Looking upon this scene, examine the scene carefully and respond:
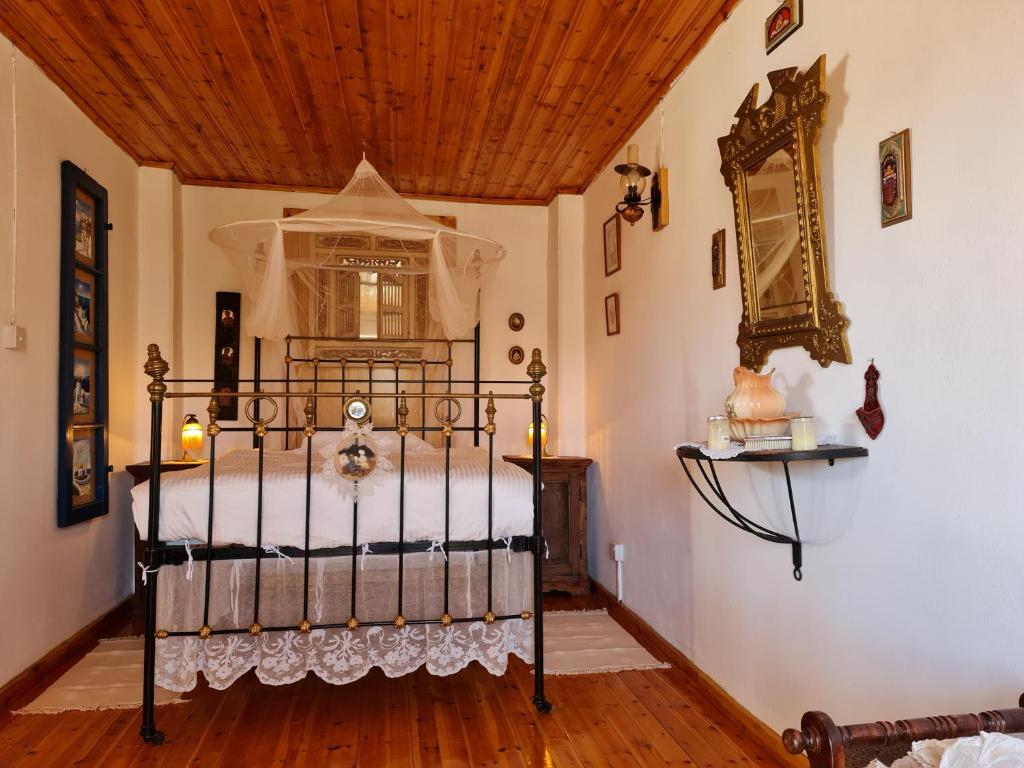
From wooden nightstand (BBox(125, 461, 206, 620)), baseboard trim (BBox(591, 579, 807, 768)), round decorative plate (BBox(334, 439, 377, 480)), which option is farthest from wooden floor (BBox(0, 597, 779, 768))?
wooden nightstand (BBox(125, 461, 206, 620))

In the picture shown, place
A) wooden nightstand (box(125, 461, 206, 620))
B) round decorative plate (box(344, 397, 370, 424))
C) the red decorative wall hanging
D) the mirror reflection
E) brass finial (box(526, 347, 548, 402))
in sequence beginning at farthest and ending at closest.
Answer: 1. round decorative plate (box(344, 397, 370, 424))
2. wooden nightstand (box(125, 461, 206, 620))
3. brass finial (box(526, 347, 548, 402))
4. the mirror reflection
5. the red decorative wall hanging

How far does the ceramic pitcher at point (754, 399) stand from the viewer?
6.50ft

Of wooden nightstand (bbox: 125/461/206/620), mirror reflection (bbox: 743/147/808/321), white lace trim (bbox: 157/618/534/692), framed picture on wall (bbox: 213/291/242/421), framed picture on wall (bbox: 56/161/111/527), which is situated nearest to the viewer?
mirror reflection (bbox: 743/147/808/321)

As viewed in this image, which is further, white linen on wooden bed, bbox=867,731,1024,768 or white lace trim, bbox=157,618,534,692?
white lace trim, bbox=157,618,534,692

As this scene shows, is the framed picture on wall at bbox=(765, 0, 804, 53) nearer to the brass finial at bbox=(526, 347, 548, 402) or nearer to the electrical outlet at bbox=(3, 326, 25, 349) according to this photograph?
the brass finial at bbox=(526, 347, 548, 402)

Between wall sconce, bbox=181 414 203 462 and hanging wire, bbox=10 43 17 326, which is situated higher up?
hanging wire, bbox=10 43 17 326

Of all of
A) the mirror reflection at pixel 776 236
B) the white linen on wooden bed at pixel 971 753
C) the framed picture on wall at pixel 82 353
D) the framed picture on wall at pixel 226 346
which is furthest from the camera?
the framed picture on wall at pixel 226 346

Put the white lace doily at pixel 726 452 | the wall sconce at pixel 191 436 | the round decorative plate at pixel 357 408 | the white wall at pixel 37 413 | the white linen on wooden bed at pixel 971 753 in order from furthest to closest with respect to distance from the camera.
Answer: the round decorative plate at pixel 357 408
the wall sconce at pixel 191 436
the white wall at pixel 37 413
the white lace doily at pixel 726 452
the white linen on wooden bed at pixel 971 753

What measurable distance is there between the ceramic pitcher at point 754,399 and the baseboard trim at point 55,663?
2901 mm

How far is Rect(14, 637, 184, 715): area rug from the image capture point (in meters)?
2.61

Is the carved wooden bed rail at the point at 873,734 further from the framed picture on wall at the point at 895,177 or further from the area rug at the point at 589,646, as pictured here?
the area rug at the point at 589,646

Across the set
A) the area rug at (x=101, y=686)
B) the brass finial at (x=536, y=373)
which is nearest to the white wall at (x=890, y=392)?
the brass finial at (x=536, y=373)

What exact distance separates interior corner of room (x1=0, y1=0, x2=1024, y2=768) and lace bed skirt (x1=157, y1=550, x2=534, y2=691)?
0.02m

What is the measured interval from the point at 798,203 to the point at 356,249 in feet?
9.04
